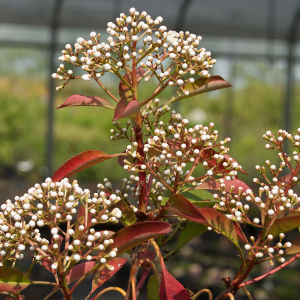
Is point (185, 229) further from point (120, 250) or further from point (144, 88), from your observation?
point (144, 88)

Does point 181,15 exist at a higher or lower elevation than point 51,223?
higher

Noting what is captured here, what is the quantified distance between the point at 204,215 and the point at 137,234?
0.20ft

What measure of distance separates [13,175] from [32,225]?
374 centimetres

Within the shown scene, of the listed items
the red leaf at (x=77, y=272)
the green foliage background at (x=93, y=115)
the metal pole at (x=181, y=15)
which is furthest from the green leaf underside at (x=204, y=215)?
the green foliage background at (x=93, y=115)

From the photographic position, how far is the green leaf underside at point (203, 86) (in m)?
0.35

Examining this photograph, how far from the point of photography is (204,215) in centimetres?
31

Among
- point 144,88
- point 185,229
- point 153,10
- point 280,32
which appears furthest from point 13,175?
point 185,229

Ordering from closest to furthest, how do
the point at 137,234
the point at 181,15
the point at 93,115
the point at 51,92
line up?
the point at 137,234
the point at 51,92
the point at 181,15
the point at 93,115

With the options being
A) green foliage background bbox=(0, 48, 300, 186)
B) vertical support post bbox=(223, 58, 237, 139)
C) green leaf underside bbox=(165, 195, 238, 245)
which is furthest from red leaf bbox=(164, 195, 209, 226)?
vertical support post bbox=(223, 58, 237, 139)

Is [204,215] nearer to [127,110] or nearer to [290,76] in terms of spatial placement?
[127,110]

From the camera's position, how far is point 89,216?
330mm

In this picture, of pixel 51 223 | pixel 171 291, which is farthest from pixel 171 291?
Result: pixel 51 223

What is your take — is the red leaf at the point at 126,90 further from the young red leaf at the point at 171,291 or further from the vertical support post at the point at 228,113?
the vertical support post at the point at 228,113

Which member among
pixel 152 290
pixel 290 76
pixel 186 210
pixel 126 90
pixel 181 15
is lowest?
pixel 152 290
